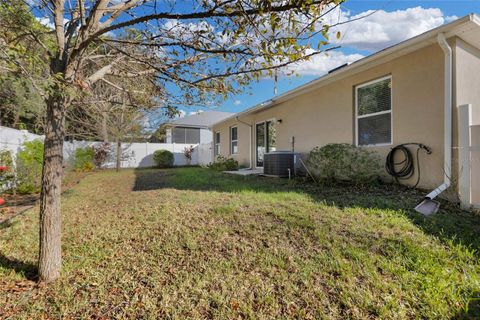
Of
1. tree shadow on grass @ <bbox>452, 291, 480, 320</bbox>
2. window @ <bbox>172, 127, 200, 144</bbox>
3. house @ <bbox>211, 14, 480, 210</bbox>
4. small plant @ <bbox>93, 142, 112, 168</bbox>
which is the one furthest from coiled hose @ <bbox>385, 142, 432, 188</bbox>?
window @ <bbox>172, 127, 200, 144</bbox>

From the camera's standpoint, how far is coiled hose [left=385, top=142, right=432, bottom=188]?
16.6 feet

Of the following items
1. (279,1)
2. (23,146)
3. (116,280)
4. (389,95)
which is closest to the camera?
(279,1)

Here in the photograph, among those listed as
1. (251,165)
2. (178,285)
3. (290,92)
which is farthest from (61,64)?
(251,165)

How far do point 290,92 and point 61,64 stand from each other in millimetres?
6939

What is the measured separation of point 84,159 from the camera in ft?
45.3

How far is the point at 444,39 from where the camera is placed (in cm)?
440

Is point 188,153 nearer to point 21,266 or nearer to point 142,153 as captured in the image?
point 142,153

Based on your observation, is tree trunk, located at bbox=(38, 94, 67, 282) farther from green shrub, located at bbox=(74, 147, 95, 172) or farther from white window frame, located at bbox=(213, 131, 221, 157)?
white window frame, located at bbox=(213, 131, 221, 157)

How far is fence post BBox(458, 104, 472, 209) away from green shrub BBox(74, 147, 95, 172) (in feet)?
49.0

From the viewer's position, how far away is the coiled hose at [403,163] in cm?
507

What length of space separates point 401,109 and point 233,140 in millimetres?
9230

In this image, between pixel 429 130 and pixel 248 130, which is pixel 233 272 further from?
pixel 248 130

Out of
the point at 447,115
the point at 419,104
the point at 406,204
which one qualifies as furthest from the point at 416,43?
the point at 406,204

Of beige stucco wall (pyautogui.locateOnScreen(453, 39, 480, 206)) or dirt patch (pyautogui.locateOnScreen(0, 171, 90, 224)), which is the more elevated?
beige stucco wall (pyautogui.locateOnScreen(453, 39, 480, 206))
